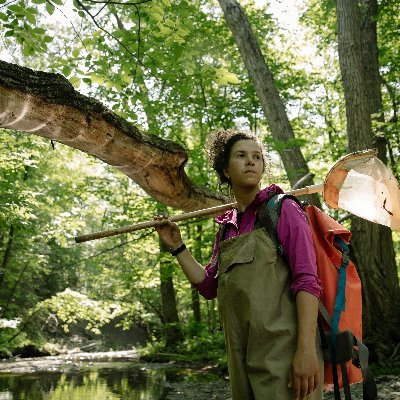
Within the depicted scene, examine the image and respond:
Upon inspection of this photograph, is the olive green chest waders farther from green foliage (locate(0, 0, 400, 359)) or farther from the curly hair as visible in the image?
green foliage (locate(0, 0, 400, 359))

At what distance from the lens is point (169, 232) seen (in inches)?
115

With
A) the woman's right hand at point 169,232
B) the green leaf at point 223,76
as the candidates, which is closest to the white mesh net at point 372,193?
the woman's right hand at point 169,232

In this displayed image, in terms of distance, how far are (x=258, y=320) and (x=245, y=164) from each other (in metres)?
0.94

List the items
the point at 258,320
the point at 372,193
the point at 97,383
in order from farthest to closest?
the point at 97,383, the point at 372,193, the point at 258,320

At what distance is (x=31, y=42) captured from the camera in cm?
501

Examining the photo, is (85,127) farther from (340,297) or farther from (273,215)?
(340,297)

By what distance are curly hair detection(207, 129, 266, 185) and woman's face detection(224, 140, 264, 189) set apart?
5cm

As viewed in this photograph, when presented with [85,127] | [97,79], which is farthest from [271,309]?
[97,79]

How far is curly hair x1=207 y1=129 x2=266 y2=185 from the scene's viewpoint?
277 cm

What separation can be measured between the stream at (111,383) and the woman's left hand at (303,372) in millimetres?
5614

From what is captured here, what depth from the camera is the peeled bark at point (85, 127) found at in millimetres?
2588

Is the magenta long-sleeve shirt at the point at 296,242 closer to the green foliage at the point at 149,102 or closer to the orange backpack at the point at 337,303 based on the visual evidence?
the orange backpack at the point at 337,303

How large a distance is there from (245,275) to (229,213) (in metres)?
0.65

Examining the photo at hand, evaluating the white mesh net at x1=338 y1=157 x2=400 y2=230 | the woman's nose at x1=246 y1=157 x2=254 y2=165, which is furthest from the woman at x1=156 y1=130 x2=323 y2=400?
the white mesh net at x1=338 y1=157 x2=400 y2=230
